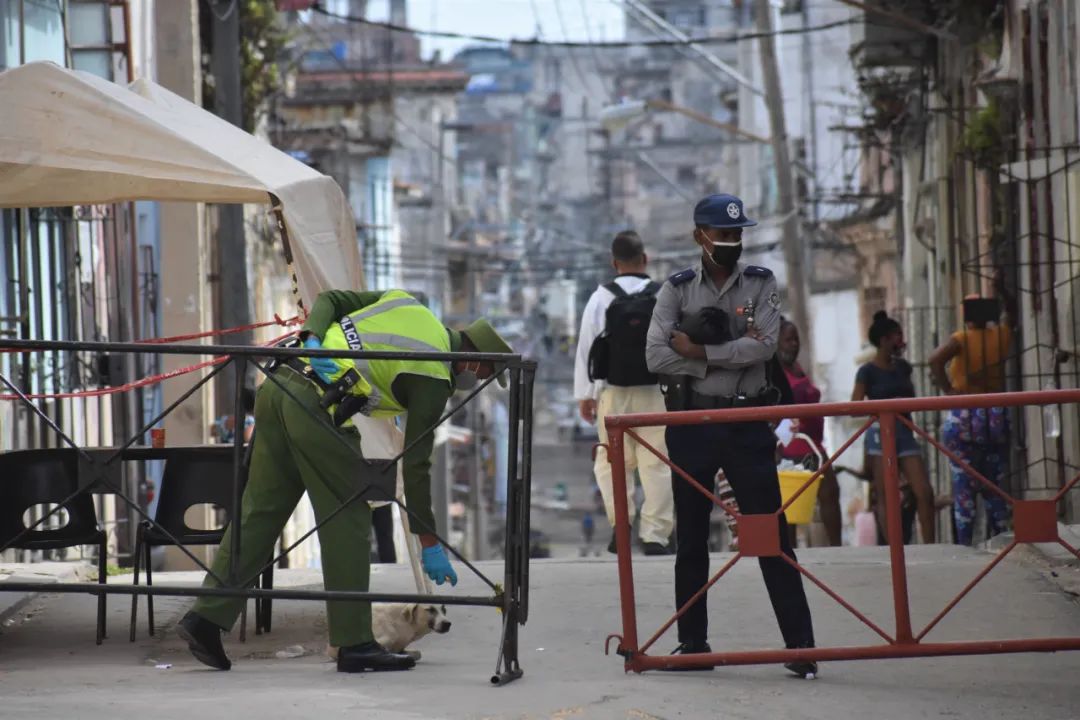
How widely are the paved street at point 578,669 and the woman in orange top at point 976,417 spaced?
2307mm

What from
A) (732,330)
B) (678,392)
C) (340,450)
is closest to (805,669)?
(678,392)

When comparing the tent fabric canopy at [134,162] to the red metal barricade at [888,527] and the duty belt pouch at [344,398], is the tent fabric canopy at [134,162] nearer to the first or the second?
the duty belt pouch at [344,398]

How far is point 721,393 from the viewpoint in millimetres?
7316

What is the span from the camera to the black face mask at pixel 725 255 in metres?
7.26

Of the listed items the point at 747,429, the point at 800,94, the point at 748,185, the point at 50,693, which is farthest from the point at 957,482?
the point at 748,185

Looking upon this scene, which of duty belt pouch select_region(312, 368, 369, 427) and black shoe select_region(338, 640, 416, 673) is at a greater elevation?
duty belt pouch select_region(312, 368, 369, 427)

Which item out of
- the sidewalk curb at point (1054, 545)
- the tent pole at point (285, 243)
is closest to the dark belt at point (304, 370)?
the tent pole at point (285, 243)

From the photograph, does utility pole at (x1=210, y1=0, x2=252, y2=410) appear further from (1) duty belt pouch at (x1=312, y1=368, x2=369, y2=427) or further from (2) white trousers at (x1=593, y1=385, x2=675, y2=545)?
(1) duty belt pouch at (x1=312, y1=368, x2=369, y2=427)

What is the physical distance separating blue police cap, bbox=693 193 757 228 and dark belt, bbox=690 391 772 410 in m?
0.69

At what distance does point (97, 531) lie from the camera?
26.3 feet

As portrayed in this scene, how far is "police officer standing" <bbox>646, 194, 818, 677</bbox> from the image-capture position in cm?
710

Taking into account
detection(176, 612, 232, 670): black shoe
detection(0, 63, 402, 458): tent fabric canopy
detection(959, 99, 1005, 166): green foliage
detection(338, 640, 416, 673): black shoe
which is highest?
detection(959, 99, 1005, 166): green foliage

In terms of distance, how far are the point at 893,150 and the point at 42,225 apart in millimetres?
14953

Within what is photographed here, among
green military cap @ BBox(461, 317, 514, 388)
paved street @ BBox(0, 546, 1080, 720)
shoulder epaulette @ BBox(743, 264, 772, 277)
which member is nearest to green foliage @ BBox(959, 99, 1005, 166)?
paved street @ BBox(0, 546, 1080, 720)
